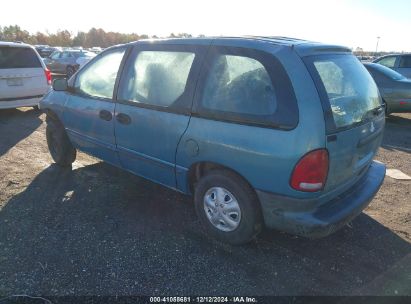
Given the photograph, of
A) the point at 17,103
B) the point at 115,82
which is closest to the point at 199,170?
the point at 115,82

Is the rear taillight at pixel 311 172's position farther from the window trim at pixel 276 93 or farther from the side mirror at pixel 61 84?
the side mirror at pixel 61 84

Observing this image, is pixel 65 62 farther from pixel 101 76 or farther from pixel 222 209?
pixel 222 209

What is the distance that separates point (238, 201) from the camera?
2951mm

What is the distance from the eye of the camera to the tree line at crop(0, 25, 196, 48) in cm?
6538

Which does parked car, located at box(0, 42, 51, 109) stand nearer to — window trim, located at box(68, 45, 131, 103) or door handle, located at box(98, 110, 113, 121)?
window trim, located at box(68, 45, 131, 103)

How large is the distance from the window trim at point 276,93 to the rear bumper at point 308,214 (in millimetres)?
571

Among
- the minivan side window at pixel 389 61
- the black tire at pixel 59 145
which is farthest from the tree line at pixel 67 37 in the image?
the black tire at pixel 59 145

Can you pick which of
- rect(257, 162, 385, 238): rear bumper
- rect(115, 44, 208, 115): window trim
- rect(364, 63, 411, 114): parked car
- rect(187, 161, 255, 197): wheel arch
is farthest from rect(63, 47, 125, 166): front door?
rect(364, 63, 411, 114): parked car

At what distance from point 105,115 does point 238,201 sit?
1.90 meters

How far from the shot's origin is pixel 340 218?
279cm

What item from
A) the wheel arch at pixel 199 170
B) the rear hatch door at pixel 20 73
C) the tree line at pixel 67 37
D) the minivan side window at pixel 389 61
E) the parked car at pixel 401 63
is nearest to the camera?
the wheel arch at pixel 199 170

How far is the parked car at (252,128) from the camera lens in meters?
2.60

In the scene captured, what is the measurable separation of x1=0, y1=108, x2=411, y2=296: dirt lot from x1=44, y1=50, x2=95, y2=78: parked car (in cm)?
1728

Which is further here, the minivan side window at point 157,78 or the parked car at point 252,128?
the minivan side window at point 157,78
